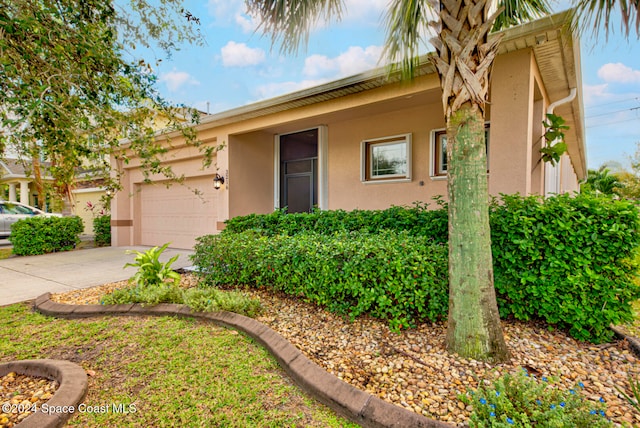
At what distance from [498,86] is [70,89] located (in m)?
5.43

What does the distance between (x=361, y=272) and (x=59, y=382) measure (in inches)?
107

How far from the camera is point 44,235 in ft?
31.1

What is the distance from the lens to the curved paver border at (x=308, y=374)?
6.32 ft

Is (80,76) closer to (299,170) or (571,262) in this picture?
(571,262)

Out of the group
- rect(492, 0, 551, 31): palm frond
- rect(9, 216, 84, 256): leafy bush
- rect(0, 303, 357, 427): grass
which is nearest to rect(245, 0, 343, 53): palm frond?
rect(492, 0, 551, 31): palm frond

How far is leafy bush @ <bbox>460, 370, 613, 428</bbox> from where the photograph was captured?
1.66 metres

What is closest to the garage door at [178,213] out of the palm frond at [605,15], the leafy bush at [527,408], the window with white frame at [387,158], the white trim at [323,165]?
the white trim at [323,165]

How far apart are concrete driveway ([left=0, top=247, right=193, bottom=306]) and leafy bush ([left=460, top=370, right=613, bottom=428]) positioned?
245 inches

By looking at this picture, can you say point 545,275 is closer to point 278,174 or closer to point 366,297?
point 366,297

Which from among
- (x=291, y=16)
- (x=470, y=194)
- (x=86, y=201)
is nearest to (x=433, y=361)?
(x=470, y=194)

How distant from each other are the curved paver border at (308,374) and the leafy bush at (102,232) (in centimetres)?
859

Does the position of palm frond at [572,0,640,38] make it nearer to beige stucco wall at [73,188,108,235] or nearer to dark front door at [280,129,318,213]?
dark front door at [280,129,318,213]

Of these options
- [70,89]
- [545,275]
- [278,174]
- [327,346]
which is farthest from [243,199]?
[545,275]

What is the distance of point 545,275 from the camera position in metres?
3.15
